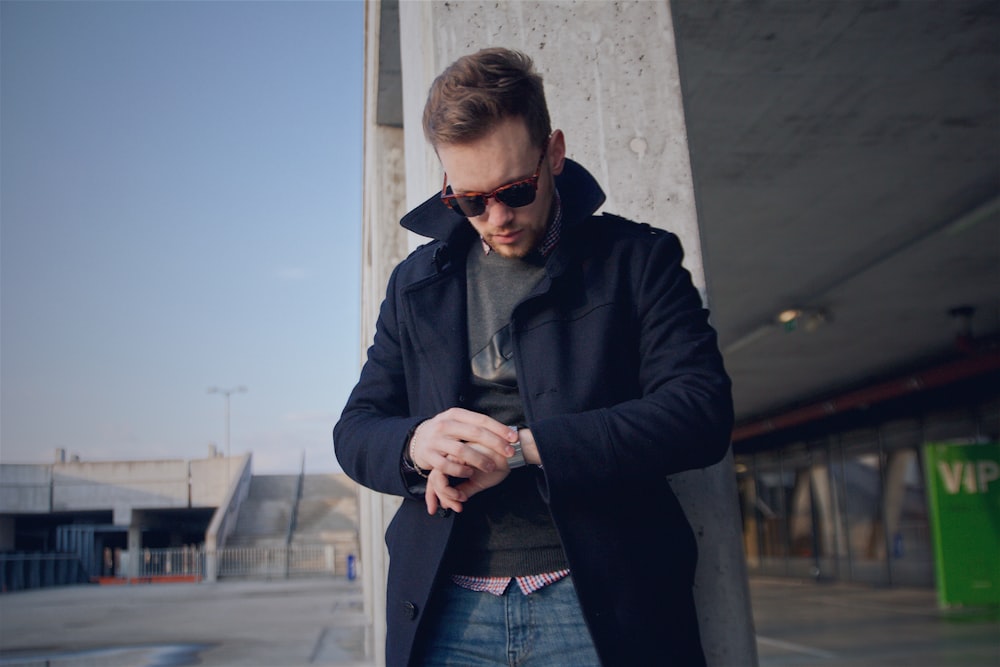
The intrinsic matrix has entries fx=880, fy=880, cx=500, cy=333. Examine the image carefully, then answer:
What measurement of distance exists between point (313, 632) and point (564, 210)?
362 inches

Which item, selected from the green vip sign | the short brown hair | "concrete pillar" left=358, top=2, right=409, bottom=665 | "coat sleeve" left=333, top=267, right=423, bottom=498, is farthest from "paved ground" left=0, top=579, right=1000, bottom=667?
the short brown hair

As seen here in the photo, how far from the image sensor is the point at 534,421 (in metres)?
1.51

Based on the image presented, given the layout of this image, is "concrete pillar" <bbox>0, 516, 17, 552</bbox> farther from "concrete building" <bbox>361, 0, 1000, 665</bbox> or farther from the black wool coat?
the black wool coat

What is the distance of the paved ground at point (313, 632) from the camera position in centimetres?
779

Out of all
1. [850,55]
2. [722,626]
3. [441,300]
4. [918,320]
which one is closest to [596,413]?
[441,300]

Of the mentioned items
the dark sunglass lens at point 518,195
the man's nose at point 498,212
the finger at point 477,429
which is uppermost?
the dark sunglass lens at point 518,195

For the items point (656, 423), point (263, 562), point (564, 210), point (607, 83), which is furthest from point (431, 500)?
point (263, 562)

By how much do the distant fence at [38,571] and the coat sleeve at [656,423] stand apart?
24.8 m

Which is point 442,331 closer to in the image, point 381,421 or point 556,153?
point 381,421

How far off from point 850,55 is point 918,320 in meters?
8.49

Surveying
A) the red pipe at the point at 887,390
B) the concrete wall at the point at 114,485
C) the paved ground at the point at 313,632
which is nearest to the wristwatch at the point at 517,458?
the paved ground at the point at 313,632

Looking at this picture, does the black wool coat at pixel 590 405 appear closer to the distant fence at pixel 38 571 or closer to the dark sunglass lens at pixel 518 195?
the dark sunglass lens at pixel 518 195

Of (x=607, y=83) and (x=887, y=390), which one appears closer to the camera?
(x=607, y=83)

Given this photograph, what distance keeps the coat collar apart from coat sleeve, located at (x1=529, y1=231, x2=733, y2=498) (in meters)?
0.23
